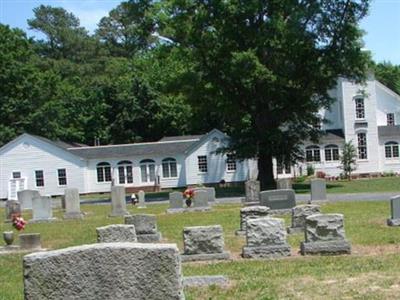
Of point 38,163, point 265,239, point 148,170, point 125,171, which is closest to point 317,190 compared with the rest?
point 265,239

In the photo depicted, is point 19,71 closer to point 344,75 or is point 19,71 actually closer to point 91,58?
point 91,58

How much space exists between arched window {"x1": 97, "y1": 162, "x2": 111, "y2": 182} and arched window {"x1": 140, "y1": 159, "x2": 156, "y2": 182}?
2929mm

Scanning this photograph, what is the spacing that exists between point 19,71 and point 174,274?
62.1m

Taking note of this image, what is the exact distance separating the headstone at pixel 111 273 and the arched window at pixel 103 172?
5312 centimetres

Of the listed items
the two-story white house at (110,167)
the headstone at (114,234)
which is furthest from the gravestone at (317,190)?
the two-story white house at (110,167)

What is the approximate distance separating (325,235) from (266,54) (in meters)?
26.9

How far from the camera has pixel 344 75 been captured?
135 feet

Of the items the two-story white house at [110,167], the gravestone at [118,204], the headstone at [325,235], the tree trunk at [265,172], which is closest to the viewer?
the headstone at [325,235]

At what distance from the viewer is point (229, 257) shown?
13.3 meters

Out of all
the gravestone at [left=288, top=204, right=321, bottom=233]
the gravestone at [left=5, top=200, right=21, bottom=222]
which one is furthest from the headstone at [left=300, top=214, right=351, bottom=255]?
the gravestone at [left=5, top=200, right=21, bottom=222]

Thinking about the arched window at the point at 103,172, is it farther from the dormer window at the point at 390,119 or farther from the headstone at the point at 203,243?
the headstone at the point at 203,243

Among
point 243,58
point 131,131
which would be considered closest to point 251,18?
point 243,58

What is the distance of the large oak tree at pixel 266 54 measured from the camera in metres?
38.4

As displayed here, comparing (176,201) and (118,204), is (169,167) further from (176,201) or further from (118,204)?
(118,204)
